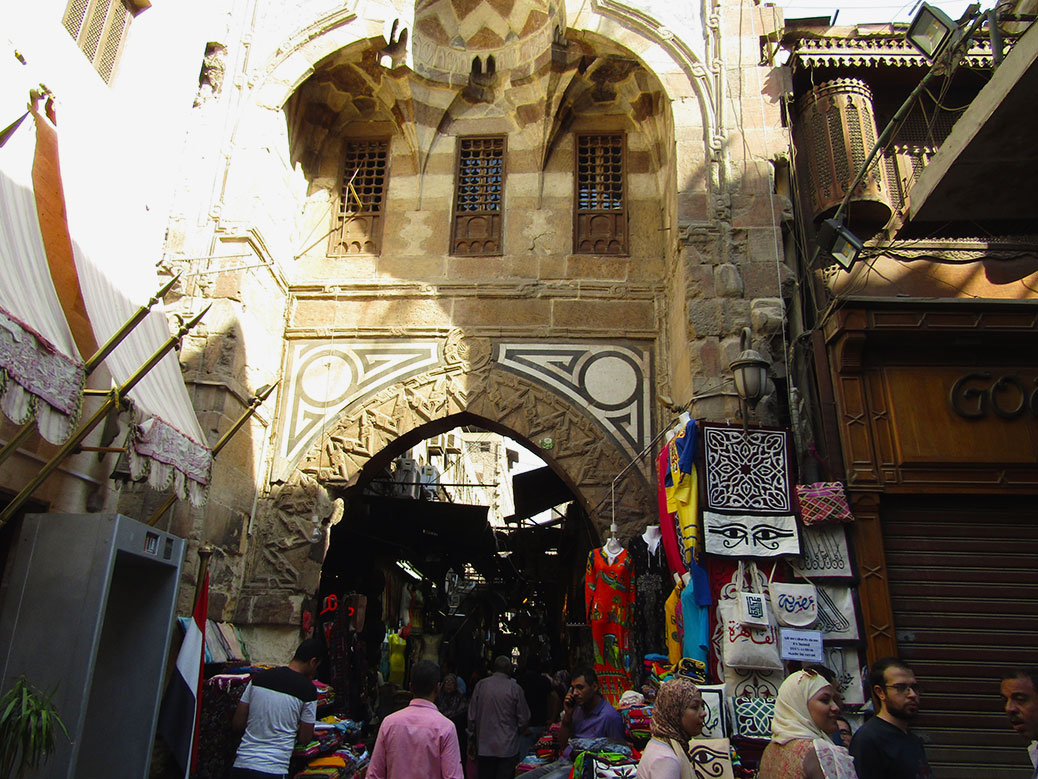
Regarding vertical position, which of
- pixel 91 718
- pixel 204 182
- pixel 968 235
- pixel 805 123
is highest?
pixel 805 123

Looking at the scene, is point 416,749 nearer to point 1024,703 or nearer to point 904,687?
point 904,687

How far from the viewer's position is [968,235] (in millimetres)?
7547

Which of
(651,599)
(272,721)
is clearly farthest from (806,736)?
(651,599)

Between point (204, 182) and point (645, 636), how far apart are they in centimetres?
643

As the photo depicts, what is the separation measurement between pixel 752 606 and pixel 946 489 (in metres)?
1.95

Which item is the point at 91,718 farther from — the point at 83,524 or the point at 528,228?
the point at 528,228

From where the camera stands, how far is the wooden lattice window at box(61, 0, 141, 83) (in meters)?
6.85

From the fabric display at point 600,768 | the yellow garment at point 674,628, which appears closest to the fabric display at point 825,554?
the yellow garment at point 674,628

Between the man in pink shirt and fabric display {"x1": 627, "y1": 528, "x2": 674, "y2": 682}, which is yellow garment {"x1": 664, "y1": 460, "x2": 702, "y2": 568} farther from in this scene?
the man in pink shirt

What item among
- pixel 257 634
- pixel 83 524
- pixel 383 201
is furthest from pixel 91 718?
pixel 383 201

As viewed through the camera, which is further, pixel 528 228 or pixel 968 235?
pixel 528 228

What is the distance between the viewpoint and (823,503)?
20.5 ft

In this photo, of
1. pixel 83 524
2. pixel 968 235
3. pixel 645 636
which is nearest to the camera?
pixel 83 524

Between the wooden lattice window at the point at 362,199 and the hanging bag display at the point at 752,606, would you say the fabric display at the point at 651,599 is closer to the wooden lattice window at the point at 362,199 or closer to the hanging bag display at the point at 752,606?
the hanging bag display at the point at 752,606
